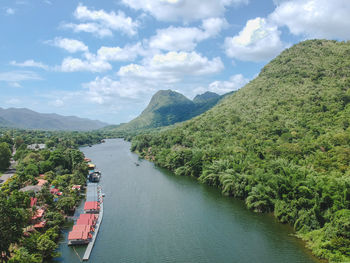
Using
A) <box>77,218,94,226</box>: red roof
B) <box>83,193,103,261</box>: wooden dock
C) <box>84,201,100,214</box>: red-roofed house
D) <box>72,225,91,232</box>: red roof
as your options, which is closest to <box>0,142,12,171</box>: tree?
<box>84,201,100,214</box>: red-roofed house

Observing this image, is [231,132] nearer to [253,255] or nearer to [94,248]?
[253,255]

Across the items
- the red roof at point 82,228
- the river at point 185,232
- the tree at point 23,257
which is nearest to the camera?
the tree at point 23,257

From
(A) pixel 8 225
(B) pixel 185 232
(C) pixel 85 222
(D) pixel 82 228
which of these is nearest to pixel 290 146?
(B) pixel 185 232

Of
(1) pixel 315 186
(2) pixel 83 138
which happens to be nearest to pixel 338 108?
(1) pixel 315 186

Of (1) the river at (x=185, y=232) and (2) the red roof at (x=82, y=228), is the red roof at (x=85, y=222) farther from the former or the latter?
(1) the river at (x=185, y=232)

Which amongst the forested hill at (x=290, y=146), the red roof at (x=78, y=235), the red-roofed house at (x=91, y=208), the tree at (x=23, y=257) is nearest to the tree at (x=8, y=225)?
the tree at (x=23, y=257)

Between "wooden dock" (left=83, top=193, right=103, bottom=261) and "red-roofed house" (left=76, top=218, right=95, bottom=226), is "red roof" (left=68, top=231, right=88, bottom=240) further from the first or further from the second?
"red-roofed house" (left=76, top=218, right=95, bottom=226)
